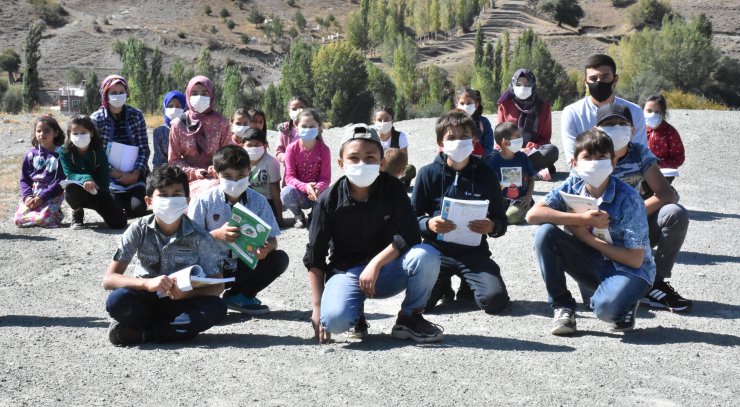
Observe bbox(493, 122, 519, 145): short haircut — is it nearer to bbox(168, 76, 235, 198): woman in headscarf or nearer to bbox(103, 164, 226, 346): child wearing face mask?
bbox(168, 76, 235, 198): woman in headscarf

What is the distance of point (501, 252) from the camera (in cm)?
834

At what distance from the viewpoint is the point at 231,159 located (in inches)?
244

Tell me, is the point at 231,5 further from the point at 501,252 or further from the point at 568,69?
the point at 501,252

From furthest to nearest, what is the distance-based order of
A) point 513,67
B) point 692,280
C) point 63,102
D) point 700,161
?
point 513,67 → point 63,102 → point 700,161 → point 692,280

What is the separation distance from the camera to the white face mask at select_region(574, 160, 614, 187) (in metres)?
5.45

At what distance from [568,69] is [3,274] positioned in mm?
78247

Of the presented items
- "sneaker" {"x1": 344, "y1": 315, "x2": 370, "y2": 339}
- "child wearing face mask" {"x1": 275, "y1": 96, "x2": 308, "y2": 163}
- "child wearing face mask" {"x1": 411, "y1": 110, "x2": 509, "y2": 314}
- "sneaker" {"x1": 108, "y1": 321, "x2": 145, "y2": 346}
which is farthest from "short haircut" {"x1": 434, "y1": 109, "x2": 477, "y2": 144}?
"child wearing face mask" {"x1": 275, "y1": 96, "x2": 308, "y2": 163}

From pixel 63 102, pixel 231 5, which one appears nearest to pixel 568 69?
pixel 63 102

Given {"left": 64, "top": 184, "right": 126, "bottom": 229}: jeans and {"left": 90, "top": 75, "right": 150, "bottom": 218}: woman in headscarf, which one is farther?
{"left": 90, "top": 75, "right": 150, "bottom": 218}: woman in headscarf

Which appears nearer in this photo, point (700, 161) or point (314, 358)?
point (314, 358)

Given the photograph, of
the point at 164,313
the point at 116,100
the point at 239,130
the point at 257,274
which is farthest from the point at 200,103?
the point at 164,313

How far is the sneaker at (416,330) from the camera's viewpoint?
208 inches

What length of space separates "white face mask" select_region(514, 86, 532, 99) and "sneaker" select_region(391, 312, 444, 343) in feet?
22.6

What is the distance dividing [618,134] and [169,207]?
10.3 feet
